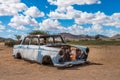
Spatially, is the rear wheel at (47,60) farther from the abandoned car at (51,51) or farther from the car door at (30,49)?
the car door at (30,49)

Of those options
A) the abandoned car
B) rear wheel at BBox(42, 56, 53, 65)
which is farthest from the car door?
rear wheel at BBox(42, 56, 53, 65)

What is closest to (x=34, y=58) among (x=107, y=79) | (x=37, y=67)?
(x=37, y=67)

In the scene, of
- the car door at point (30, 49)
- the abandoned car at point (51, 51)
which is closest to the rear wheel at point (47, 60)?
the abandoned car at point (51, 51)

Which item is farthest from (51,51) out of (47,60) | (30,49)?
(30,49)

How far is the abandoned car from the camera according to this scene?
472 inches

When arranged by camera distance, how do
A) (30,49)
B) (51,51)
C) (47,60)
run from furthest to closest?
1. (30,49)
2. (47,60)
3. (51,51)

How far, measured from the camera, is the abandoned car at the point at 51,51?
39.4ft

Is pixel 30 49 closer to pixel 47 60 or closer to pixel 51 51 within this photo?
pixel 47 60

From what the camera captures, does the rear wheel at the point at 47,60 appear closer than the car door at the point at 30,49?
Yes

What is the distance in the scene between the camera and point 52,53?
12102 mm

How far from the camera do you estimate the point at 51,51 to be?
39.9 feet

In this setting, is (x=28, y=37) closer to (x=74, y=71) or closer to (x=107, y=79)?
(x=74, y=71)

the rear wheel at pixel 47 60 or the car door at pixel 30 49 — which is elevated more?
the car door at pixel 30 49

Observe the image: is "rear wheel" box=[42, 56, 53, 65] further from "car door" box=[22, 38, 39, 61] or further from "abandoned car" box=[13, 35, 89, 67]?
"car door" box=[22, 38, 39, 61]
